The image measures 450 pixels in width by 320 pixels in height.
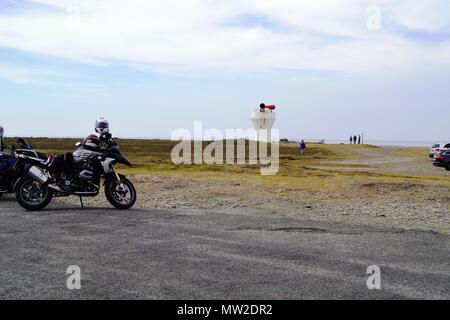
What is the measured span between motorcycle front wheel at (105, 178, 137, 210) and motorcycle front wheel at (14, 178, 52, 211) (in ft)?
4.67

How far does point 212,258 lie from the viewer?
7.30 m

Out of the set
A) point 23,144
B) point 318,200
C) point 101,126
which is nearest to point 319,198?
point 318,200

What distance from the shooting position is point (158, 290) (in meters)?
5.71

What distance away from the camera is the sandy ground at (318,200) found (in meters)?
12.6

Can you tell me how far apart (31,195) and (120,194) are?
2.09 meters

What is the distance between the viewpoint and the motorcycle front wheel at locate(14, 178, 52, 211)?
12.1 m

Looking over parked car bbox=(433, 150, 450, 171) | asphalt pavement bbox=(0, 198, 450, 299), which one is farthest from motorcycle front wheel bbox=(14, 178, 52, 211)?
parked car bbox=(433, 150, 450, 171)

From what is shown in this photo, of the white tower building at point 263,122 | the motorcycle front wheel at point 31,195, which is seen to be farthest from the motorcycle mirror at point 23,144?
the white tower building at point 263,122

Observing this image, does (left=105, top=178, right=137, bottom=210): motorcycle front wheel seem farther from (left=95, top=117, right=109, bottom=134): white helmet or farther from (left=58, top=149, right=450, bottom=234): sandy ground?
(left=95, top=117, right=109, bottom=134): white helmet

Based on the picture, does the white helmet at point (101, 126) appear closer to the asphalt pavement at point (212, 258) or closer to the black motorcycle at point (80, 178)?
the black motorcycle at point (80, 178)

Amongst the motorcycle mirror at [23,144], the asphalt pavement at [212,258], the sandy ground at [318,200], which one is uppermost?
the motorcycle mirror at [23,144]

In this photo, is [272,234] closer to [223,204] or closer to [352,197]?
[223,204]

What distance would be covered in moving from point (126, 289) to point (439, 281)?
3.77 m
